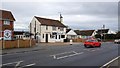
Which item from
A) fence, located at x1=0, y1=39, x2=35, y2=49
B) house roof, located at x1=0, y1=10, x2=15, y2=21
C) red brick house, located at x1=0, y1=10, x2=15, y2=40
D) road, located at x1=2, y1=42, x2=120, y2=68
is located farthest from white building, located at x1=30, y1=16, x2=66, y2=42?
road, located at x1=2, y1=42, x2=120, y2=68

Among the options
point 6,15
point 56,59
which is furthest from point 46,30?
point 56,59

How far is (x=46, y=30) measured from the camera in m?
76.3

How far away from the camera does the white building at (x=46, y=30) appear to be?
74500 millimetres

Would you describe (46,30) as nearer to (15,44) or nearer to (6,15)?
(6,15)

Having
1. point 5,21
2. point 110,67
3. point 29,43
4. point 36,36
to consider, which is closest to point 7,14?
point 5,21

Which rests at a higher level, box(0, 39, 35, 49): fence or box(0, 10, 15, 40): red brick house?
box(0, 10, 15, 40): red brick house

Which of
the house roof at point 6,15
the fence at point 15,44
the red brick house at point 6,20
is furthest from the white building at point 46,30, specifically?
the fence at point 15,44

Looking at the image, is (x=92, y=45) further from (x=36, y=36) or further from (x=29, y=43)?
(x=36, y=36)

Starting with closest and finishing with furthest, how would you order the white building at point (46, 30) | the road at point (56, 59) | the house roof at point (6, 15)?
the road at point (56, 59), the house roof at point (6, 15), the white building at point (46, 30)

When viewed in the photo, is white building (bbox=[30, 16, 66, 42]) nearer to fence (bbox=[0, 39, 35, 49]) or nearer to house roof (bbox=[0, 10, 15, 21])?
house roof (bbox=[0, 10, 15, 21])

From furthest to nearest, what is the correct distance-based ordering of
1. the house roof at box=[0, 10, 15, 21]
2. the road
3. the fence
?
1. the house roof at box=[0, 10, 15, 21]
2. the fence
3. the road

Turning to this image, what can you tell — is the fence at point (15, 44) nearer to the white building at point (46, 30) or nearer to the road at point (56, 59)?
the road at point (56, 59)

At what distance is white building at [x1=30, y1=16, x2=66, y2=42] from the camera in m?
74.5

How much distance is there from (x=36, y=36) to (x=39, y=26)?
3647 millimetres
